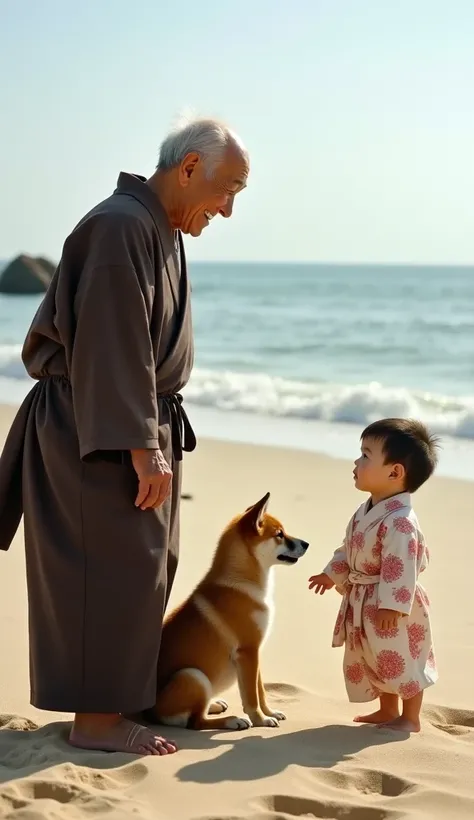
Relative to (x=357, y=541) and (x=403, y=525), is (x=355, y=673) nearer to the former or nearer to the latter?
(x=357, y=541)

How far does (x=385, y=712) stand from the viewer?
13.7 feet

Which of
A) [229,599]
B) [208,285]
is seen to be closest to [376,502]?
[229,599]

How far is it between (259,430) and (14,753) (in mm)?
7773

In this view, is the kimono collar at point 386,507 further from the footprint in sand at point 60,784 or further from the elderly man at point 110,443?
the footprint in sand at point 60,784

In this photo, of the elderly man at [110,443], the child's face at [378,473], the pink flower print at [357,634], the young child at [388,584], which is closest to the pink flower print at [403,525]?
the young child at [388,584]

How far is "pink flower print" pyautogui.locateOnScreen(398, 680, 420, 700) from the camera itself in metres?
4.03

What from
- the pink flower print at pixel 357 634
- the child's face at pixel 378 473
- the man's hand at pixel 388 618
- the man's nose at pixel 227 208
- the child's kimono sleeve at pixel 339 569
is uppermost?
the man's nose at pixel 227 208

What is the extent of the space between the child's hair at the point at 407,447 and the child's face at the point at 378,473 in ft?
0.06

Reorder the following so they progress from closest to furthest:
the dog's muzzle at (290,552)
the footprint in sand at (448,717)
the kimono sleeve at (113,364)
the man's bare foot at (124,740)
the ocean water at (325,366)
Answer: the kimono sleeve at (113,364), the man's bare foot at (124,740), the footprint in sand at (448,717), the dog's muzzle at (290,552), the ocean water at (325,366)

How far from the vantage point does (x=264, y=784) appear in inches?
136

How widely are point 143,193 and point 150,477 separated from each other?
953 mm

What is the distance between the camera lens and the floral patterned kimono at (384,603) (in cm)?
402

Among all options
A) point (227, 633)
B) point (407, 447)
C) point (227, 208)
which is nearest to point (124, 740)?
point (227, 633)

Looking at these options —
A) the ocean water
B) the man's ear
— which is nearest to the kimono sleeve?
the man's ear
